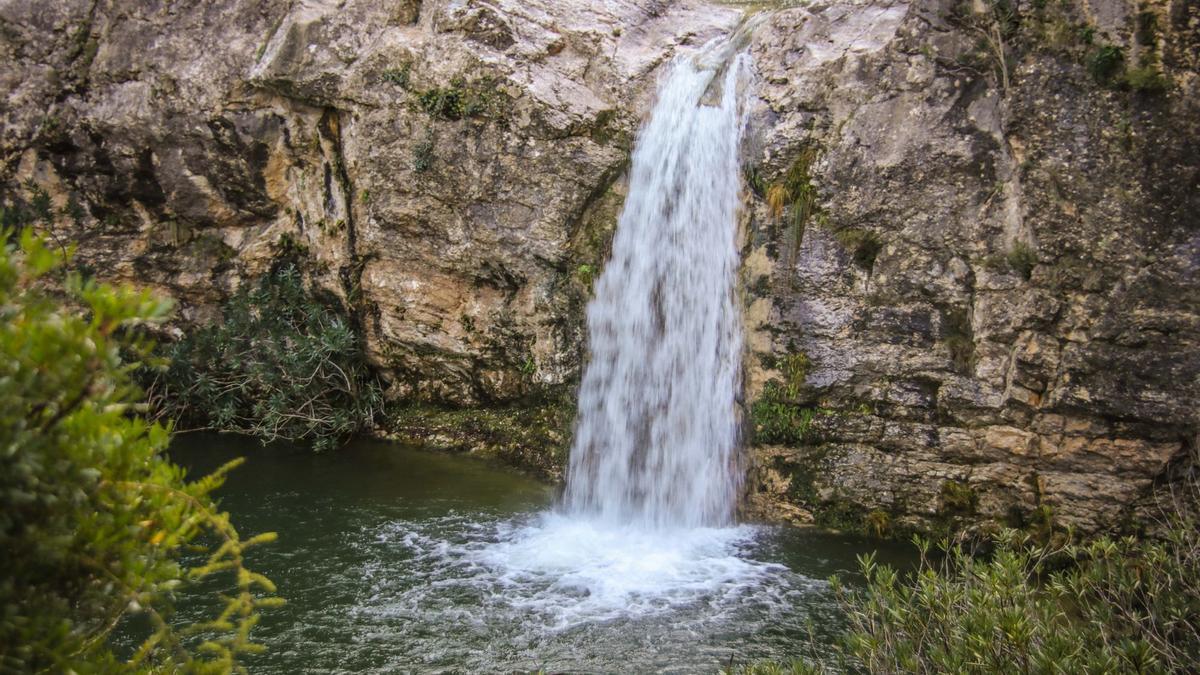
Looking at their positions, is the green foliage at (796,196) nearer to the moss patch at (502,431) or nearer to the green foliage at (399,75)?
the moss patch at (502,431)

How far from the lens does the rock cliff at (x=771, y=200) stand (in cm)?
664

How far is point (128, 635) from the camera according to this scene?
562 centimetres

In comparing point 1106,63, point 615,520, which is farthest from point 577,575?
point 1106,63

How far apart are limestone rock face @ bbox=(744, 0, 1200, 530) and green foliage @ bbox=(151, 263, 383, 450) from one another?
4756 mm

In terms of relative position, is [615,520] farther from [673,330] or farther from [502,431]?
[502,431]

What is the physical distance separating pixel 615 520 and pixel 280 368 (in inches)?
175

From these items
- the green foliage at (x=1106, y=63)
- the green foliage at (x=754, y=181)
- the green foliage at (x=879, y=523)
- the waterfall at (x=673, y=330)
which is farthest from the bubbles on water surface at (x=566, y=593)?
the green foliage at (x=1106, y=63)

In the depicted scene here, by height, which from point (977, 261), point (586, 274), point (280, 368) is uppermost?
point (977, 261)

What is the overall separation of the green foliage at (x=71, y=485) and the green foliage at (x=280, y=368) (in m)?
7.57

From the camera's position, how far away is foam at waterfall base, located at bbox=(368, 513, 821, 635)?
20.3 ft

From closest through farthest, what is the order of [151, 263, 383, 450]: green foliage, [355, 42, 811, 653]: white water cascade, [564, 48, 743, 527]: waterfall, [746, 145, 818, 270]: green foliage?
[355, 42, 811, 653]: white water cascade
[746, 145, 818, 270]: green foliage
[564, 48, 743, 527]: waterfall
[151, 263, 383, 450]: green foliage

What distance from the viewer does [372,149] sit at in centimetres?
909

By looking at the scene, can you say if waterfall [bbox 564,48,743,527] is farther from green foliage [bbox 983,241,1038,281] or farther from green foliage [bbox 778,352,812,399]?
green foliage [bbox 983,241,1038,281]

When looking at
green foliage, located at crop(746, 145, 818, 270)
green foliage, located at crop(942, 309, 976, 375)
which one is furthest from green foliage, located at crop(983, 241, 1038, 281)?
green foliage, located at crop(746, 145, 818, 270)
